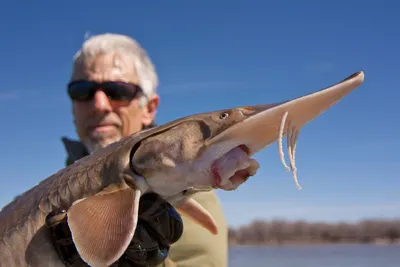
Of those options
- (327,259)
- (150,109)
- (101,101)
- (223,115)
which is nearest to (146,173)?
(223,115)

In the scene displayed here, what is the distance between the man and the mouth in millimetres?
2571

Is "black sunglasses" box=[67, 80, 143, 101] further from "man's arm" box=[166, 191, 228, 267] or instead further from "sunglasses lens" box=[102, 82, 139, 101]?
"man's arm" box=[166, 191, 228, 267]

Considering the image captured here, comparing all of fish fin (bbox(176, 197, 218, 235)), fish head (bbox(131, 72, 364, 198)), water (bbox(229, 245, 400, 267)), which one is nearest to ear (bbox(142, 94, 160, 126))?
fish fin (bbox(176, 197, 218, 235))

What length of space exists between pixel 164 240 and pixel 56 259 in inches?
21.6

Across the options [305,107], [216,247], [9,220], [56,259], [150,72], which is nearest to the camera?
[305,107]

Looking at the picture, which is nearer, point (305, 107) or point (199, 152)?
point (305, 107)

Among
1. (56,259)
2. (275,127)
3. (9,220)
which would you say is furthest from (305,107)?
(9,220)

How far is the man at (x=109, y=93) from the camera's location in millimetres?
4789

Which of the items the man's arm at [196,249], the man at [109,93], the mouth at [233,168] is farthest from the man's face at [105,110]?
the mouth at [233,168]

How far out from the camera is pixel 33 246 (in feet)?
8.17

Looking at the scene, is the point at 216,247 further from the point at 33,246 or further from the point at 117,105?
the point at 117,105

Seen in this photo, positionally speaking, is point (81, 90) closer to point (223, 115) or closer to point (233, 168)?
point (223, 115)

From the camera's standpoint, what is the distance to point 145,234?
2621mm

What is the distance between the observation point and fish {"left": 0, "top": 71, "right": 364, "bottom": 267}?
2.18 metres
